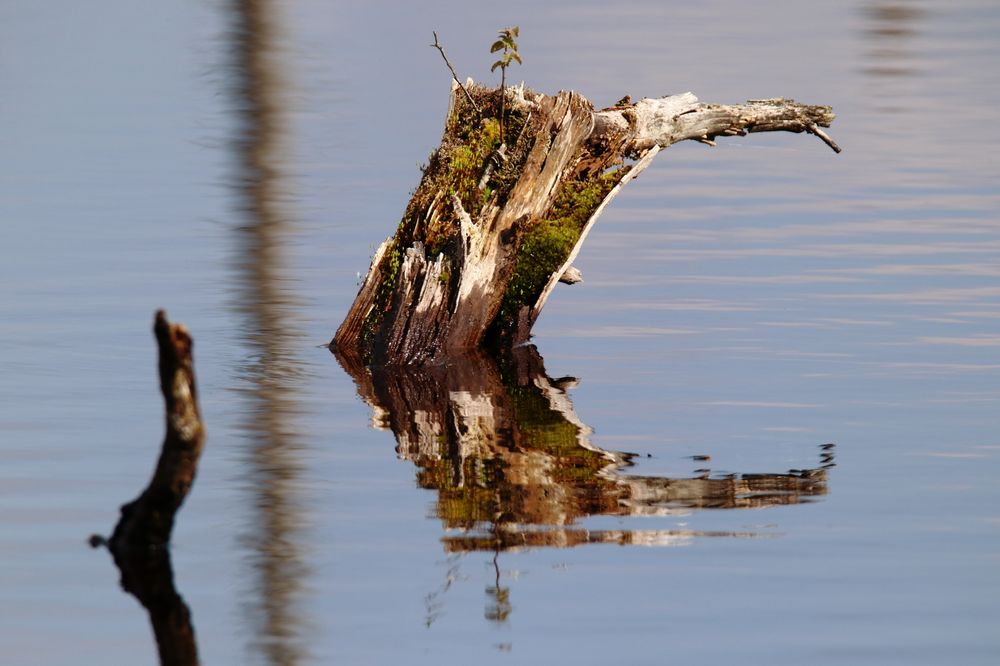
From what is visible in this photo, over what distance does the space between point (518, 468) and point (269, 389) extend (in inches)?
102

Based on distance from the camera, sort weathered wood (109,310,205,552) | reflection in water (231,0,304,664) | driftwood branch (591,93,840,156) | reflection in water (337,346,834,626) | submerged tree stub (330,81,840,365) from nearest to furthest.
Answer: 1. weathered wood (109,310,205,552)
2. reflection in water (231,0,304,664)
3. reflection in water (337,346,834,626)
4. submerged tree stub (330,81,840,365)
5. driftwood branch (591,93,840,156)

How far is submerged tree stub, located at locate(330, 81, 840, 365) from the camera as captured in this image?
11570mm

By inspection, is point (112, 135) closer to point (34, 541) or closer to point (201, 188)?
point (201, 188)

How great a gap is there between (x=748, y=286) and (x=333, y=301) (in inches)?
139

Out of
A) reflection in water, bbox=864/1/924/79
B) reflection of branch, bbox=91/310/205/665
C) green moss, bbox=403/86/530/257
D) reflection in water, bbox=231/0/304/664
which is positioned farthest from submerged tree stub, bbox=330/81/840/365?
reflection in water, bbox=864/1/924/79

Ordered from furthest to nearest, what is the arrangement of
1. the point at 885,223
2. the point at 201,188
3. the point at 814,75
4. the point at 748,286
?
the point at 814,75
the point at 201,188
the point at 885,223
the point at 748,286

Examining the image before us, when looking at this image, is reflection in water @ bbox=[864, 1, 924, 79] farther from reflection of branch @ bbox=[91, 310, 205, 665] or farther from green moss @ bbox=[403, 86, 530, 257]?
reflection of branch @ bbox=[91, 310, 205, 665]

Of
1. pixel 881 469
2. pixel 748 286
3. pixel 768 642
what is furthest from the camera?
pixel 748 286

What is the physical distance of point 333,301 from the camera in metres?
13.9

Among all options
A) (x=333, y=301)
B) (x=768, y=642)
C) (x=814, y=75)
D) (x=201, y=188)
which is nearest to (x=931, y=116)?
(x=814, y=75)

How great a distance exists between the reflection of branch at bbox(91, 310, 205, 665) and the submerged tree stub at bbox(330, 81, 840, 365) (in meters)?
4.54

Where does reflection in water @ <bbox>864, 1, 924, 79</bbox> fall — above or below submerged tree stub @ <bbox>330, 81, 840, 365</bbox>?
above

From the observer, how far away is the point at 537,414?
10430 mm

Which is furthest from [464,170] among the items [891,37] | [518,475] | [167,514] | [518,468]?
[891,37]
